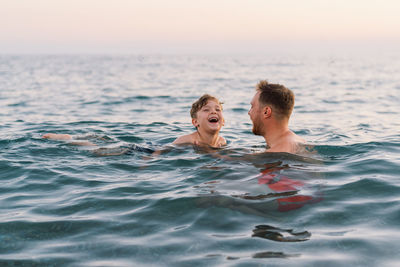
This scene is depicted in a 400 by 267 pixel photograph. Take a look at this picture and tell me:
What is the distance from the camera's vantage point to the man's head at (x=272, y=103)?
7113 millimetres

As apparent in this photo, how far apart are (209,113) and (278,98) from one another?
169cm

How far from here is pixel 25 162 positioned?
7793mm

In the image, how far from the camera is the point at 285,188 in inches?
223

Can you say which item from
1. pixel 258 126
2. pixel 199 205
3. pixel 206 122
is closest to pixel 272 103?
pixel 258 126

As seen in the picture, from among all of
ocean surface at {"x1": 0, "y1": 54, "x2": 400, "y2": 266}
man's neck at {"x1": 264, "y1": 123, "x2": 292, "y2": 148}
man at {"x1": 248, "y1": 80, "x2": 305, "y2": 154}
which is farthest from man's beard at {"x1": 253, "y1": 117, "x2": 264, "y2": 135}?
ocean surface at {"x1": 0, "y1": 54, "x2": 400, "y2": 266}

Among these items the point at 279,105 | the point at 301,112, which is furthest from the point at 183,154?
the point at 301,112

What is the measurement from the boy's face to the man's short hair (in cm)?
136

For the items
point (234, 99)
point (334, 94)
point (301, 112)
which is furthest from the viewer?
point (334, 94)

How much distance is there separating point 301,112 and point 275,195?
11.1 metres

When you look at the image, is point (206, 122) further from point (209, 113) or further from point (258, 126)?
point (258, 126)

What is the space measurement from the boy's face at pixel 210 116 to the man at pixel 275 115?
1176 mm

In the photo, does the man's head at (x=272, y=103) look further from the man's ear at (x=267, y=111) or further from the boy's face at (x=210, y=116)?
the boy's face at (x=210, y=116)

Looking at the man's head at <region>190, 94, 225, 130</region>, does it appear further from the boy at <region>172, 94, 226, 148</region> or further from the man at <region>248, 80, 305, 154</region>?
the man at <region>248, 80, 305, 154</region>

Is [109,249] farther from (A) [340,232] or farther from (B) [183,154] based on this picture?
(B) [183,154]
